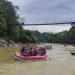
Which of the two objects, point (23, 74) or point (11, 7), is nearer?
point (23, 74)

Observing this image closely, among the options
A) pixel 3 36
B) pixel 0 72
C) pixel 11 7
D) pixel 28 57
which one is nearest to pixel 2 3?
pixel 11 7

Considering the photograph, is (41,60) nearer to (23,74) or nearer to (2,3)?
(23,74)

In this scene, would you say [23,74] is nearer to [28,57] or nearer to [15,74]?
[15,74]

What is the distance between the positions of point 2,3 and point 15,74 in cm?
7167

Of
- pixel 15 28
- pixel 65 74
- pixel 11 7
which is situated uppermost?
pixel 11 7

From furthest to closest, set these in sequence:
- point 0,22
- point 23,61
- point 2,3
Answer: point 2,3 → point 0,22 → point 23,61

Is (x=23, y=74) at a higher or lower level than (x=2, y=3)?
lower

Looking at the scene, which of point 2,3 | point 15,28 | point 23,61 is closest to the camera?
point 23,61

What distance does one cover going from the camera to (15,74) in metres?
26.9

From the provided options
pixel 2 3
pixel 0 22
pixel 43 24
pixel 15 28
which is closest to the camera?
pixel 43 24

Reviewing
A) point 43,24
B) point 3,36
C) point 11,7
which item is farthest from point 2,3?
point 43,24

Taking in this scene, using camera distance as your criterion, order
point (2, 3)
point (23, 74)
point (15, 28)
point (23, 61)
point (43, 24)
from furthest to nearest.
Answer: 1. point (15, 28)
2. point (2, 3)
3. point (43, 24)
4. point (23, 61)
5. point (23, 74)

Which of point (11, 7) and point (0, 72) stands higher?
point (11, 7)

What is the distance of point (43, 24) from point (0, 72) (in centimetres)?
4850
